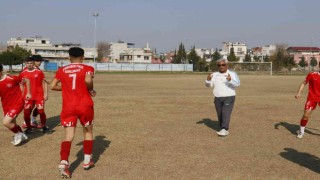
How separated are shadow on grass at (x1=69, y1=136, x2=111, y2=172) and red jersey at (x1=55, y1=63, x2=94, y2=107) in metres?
1.15

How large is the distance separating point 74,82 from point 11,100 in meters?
2.64

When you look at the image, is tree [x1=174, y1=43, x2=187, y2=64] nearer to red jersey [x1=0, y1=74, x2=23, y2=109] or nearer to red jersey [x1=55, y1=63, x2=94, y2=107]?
red jersey [x1=0, y1=74, x2=23, y2=109]

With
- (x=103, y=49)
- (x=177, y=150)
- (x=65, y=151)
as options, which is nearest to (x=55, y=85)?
(x=65, y=151)

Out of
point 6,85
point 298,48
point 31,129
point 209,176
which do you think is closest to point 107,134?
point 31,129

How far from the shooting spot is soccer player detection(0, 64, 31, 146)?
7340mm

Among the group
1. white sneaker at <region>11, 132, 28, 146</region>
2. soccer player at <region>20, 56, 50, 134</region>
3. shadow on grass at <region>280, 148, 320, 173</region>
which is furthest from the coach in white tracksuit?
white sneaker at <region>11, 132, 28, 146</region>

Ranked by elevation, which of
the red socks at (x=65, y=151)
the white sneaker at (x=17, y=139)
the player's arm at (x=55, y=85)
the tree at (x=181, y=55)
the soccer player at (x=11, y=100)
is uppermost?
the tree at (x=181, y=55)

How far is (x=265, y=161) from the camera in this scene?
21.1 feet

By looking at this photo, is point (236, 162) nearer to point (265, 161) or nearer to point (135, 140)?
point (265, 161)

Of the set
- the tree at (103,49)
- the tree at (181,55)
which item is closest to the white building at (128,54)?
the tree at (103,49)

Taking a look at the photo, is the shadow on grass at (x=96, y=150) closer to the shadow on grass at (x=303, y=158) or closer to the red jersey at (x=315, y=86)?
the shadow on grass at (x=303, y=158)

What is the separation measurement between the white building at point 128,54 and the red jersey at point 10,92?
11661cm

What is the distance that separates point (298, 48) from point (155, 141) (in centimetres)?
16498

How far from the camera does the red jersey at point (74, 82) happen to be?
216 inches
